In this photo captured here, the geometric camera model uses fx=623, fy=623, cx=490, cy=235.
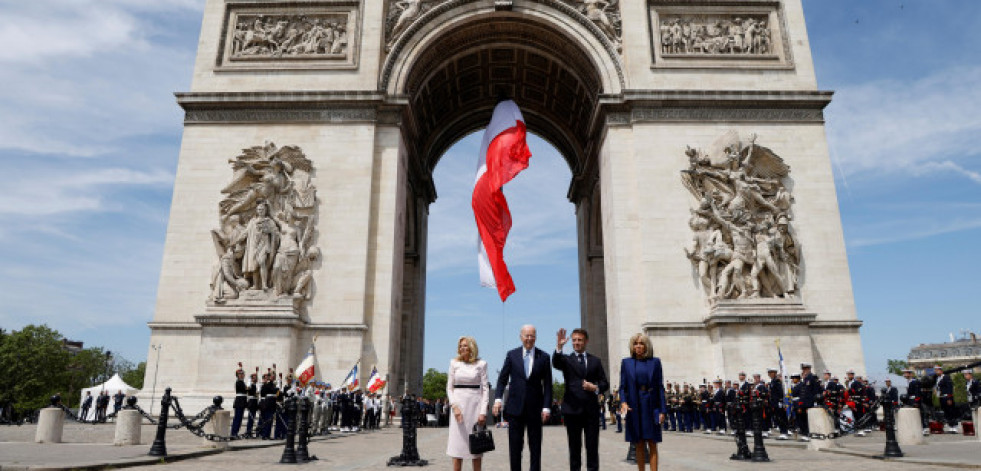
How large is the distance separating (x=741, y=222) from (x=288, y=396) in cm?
1366

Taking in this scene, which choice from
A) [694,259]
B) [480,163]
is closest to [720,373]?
[694,259]

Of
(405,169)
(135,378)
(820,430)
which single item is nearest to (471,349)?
(820,430)

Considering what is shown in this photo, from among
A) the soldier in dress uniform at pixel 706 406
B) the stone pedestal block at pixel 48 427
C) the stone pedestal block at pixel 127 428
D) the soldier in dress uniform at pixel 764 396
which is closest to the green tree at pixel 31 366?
the stone pedestal block at pixel 48 427

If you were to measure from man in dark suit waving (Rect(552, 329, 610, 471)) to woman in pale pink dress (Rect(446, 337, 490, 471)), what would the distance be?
807mm

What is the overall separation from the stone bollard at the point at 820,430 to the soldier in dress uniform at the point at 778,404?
2238 millimetres

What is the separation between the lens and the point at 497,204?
22.5m

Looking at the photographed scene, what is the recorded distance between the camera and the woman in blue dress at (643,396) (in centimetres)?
663

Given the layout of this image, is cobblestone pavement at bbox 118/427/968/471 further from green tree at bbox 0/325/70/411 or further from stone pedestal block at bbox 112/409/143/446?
green tree at bbox 0/325/70/411

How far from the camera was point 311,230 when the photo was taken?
63.6 ft

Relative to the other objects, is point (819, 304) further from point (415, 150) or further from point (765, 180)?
point (415, 150)

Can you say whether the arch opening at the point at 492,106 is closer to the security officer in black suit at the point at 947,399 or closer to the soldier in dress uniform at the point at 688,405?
the soldier in dress uniform at the point at 688,405

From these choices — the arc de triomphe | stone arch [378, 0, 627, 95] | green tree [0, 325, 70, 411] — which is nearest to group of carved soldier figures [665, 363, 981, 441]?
the arc de triomphe

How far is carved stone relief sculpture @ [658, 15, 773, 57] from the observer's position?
21.6 m

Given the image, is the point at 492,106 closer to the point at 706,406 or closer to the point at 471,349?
the point at 706,406
